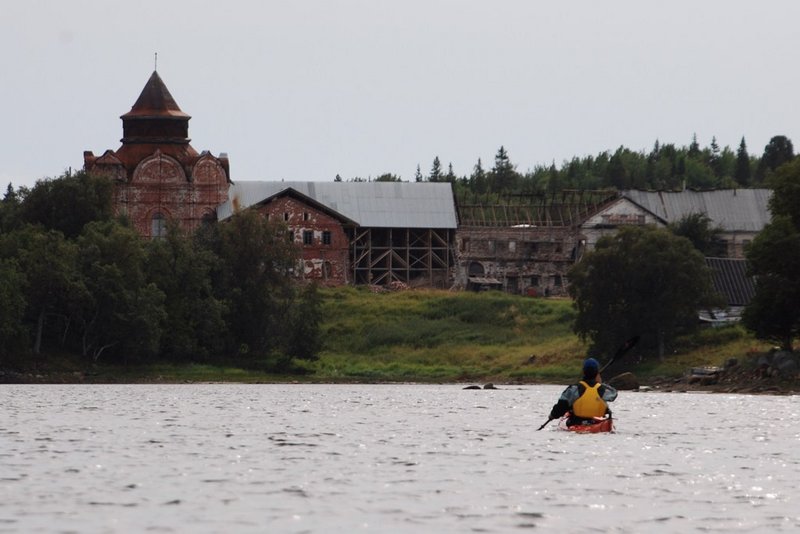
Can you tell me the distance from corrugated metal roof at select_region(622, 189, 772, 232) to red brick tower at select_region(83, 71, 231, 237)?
2952cm

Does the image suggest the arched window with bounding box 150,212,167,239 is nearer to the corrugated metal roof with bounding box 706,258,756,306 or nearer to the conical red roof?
the conical red roof

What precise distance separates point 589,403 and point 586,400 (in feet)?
0.34

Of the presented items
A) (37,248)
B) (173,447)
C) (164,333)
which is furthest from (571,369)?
(173,447)

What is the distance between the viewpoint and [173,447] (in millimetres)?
38594

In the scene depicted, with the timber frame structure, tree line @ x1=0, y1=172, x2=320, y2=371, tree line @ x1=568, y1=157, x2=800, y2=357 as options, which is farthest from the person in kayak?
the timber frame structure

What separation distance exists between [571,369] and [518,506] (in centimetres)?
6043

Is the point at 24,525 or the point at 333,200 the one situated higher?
the point at 333,200

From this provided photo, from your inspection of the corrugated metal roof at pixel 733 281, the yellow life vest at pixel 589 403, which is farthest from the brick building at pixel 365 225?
the yellow life vest at pixel 589 403

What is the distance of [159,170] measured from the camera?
116 meters

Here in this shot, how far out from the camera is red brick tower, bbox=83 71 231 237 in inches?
4557

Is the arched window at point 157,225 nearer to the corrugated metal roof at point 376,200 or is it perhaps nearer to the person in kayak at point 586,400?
the corrugated metal roof at point 376,200

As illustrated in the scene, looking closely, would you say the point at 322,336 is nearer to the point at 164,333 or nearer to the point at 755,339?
the point at 164,333

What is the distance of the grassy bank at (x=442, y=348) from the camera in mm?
85375

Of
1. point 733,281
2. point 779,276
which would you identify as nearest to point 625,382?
point 779,276
